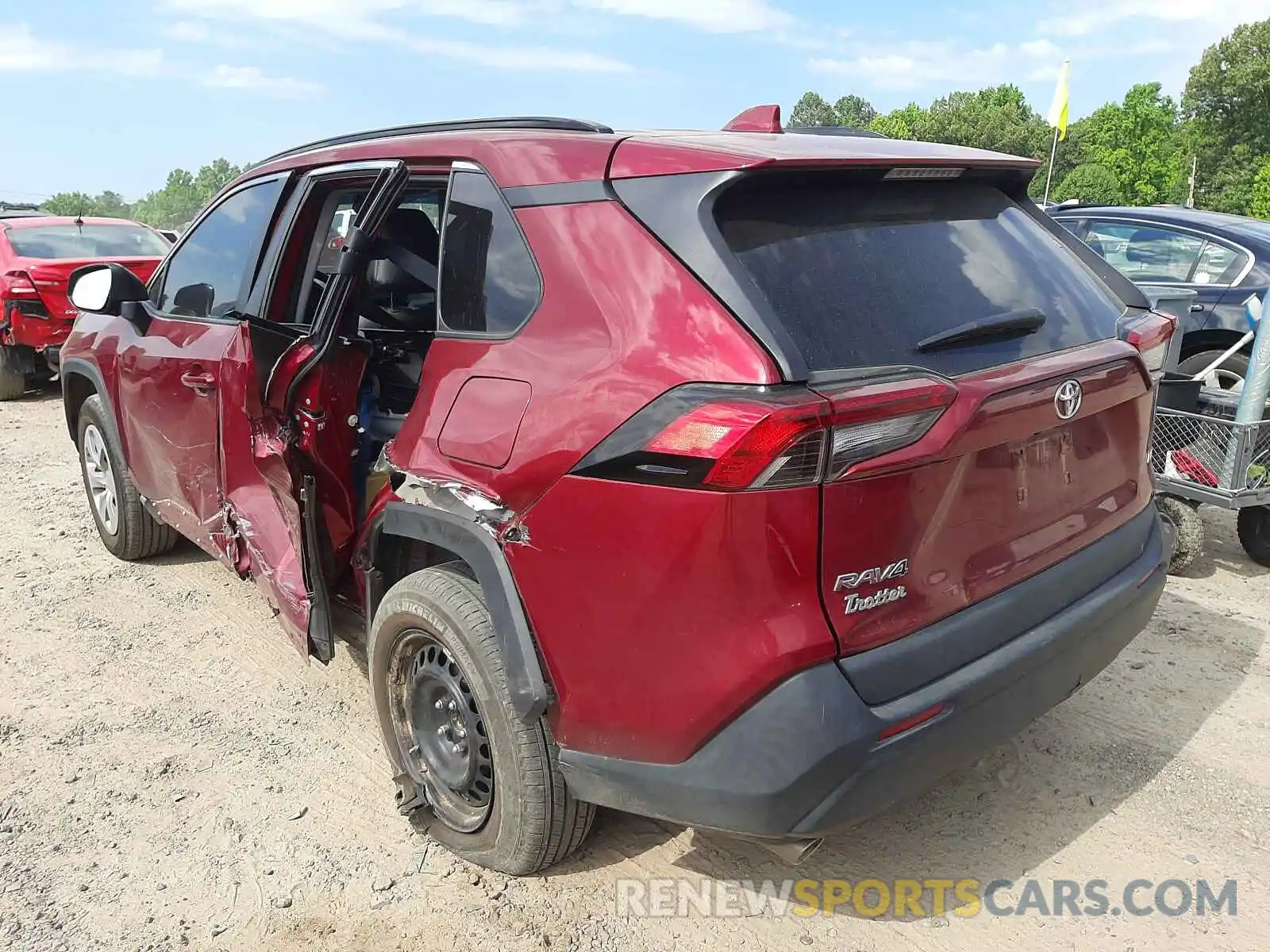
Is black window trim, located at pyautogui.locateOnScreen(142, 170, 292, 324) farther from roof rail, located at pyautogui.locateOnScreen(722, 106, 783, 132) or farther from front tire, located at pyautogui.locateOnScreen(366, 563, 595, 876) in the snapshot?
roof rail, located at pyautogui.locateOnScreen(722, 106, 783, 132)

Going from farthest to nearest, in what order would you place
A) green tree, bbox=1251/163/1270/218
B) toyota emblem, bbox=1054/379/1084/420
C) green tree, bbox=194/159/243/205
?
green tree, bbox=194/159/243/205 < green tree, bbox=1251/163/1270/218 < toyota emblem, bbox=1054/379/1084/420

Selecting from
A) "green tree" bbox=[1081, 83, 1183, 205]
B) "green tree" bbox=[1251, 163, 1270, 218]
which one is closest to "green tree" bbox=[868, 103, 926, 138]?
"green tree" bbox=[1081, 83, 1183, 205]

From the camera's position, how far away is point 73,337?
473cm

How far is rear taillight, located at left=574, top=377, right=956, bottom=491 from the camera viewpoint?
1.77m

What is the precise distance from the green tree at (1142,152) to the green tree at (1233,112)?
466 centimetres

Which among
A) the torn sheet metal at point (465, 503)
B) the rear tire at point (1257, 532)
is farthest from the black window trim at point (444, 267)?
the rear tire at point (1257, 532)

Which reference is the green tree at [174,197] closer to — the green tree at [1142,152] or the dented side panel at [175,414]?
the green tree at [1142,152]

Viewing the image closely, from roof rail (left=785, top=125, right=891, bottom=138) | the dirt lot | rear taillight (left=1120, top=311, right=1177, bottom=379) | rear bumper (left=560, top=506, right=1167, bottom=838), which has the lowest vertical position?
the dirt lot

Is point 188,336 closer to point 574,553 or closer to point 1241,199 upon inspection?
point 574,553

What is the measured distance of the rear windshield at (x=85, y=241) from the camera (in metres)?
9.61

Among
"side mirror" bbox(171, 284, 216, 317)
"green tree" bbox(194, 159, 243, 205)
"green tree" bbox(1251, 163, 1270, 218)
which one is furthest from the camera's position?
"green tree" bbox(194, 159, 243, 205)

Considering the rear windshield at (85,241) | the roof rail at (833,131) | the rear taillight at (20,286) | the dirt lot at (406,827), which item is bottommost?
the dirt lot at (406,827)

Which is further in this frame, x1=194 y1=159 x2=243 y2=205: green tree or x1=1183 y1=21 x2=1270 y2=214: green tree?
x1=194 y1=159 x2=243 y2=205: green tree

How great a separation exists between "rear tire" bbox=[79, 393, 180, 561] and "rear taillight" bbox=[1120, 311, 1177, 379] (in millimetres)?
4189
